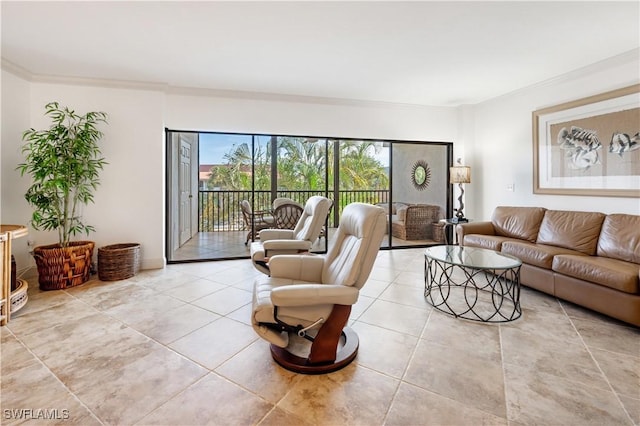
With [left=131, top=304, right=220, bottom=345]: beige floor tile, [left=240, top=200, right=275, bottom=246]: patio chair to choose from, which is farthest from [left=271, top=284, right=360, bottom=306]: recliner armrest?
[left=240, top=200, right=275, bottom=246]: patio chair

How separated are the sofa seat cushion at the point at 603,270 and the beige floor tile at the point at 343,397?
6.96 feet

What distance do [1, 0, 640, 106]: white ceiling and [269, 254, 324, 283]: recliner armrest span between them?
2.00 meters

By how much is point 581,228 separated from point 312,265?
3074mm

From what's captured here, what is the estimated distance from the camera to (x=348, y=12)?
→ 242 centimetres

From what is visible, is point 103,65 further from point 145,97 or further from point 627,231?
point 627,231

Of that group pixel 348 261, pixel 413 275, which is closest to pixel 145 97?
pixel 348 261

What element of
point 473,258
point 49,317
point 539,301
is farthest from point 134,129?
point 539,301

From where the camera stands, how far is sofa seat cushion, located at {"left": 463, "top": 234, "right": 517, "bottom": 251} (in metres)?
3.62

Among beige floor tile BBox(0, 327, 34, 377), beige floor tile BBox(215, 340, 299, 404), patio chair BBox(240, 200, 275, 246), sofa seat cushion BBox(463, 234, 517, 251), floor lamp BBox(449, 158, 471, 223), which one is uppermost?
floor lamp BBox(449, 158, 471, 223)

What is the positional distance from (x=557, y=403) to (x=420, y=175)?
5.79 m

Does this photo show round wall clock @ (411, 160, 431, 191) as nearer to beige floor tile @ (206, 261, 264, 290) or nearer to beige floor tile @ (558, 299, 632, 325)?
beige floor tile @ (558, 299, 632, 325)

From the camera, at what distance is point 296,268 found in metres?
2.38

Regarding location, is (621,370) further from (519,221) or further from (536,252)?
(519,221)

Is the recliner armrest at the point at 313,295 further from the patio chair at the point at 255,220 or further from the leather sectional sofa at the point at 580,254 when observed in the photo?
the patio chair at the point at 255,220
